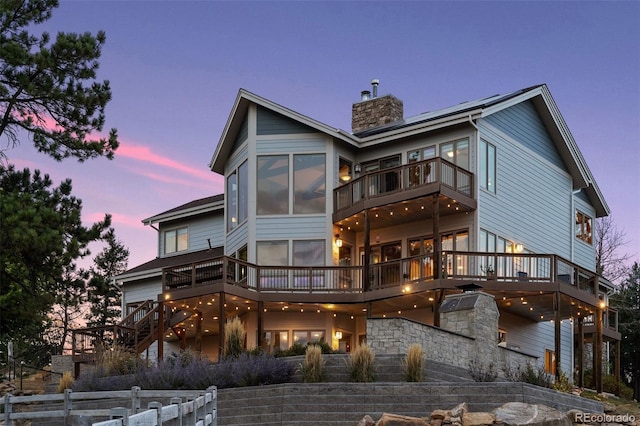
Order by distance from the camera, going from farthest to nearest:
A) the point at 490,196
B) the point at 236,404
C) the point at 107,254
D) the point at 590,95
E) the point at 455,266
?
the point at 107,254
the point at 590,95
the point at 490,196
the point at 455,266
the point at 236,404

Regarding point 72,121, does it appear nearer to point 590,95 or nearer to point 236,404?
point 236,404

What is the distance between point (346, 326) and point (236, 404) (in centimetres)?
1277

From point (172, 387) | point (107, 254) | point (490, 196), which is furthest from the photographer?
point (107, 254)

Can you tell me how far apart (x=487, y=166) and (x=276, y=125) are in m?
7.02

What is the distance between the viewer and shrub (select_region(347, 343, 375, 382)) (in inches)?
779

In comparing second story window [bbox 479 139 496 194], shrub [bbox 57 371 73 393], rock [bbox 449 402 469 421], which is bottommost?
shrub [bbox 57 371 73 393]

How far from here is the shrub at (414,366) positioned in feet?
64.7

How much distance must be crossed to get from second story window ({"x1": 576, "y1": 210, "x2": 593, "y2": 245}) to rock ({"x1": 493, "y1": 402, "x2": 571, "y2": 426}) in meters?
20.1

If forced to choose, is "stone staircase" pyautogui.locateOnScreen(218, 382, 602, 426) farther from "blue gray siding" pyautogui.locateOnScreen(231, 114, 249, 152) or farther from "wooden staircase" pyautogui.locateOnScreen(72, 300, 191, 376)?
"blue gray siding" pyautogui.locateOnScreen(231, 114, 249, 152)

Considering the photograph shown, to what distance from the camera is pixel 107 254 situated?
5803 cm

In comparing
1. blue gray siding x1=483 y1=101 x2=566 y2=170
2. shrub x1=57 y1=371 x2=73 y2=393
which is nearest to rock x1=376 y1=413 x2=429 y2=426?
shrub x1=57 y1=371 x2=73 y2=393

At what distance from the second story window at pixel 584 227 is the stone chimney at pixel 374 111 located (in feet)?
25.7

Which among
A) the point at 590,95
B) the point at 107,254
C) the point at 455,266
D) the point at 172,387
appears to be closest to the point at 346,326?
the point at 455,266

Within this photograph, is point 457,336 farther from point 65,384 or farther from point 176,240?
point 176,240
